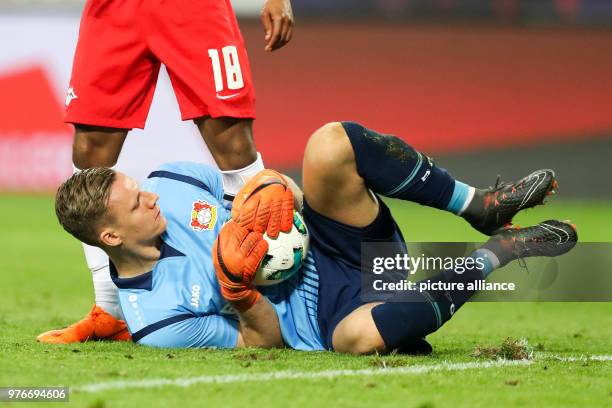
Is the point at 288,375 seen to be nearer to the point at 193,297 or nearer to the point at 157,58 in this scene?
the point at 193,297

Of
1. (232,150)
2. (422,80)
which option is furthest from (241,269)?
(422,80)

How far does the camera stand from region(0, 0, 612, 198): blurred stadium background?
14.4 metres

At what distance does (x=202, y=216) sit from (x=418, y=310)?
3.44 ft

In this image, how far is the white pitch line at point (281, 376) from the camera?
3.36 meters

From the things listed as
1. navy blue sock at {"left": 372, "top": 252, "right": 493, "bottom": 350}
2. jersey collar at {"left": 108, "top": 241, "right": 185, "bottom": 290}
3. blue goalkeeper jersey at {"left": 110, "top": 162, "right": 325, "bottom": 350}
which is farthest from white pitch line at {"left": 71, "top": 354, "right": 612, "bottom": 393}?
jersey collar at {"left": 108, "top": 241, "right": 185, "bottom": 290}

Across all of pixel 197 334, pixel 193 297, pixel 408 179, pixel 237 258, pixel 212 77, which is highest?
pixel 212 77

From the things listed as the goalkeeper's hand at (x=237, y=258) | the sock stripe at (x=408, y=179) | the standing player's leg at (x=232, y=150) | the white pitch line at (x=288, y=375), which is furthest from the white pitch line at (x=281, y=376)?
the standing player's leg at (x=232, y=150)

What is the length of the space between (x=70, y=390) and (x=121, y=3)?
2095 mm

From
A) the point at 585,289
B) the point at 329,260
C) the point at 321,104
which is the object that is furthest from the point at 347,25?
the point at 329,260

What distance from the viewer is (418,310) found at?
3.98 m

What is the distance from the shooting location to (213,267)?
14.1 ft

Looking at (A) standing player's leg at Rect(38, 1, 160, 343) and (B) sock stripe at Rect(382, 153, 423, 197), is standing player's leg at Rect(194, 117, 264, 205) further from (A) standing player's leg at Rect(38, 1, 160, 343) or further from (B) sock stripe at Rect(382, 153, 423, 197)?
(B) sock stripe at Rect(382, 153, 423, 197)

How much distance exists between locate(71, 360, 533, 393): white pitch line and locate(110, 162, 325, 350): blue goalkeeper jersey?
0.59 meters

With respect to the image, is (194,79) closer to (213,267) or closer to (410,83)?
(213,267)
